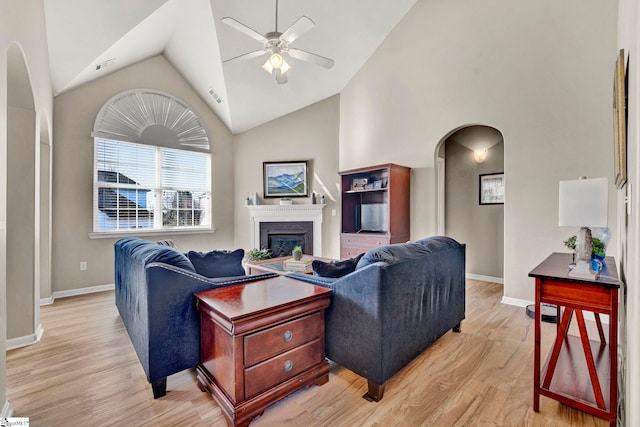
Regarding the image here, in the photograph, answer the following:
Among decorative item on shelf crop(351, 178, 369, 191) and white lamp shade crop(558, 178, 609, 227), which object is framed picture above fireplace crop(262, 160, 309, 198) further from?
white lamp shade crop(558, 178, 609, 227)

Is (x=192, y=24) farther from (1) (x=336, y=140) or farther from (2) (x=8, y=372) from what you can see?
(2) (x=8, y=372)

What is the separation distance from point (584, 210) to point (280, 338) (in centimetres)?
179

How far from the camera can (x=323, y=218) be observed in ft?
18.7

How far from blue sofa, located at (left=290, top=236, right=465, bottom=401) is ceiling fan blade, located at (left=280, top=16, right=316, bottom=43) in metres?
2.15

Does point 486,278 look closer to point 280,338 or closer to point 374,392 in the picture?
point 374,392

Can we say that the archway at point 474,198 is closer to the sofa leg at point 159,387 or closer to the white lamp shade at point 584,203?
the white lamp shade at point 584,203

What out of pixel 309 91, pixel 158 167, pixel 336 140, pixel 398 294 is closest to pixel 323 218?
pixel 336 140

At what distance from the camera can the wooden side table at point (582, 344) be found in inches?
58.9

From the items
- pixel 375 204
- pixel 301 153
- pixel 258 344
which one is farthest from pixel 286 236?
pixel 258 344

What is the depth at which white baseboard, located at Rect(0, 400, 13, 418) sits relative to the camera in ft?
5.42

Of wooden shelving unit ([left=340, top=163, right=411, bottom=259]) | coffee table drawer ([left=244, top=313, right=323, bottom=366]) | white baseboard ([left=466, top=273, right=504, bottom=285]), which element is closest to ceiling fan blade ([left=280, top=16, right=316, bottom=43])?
wooden shelving unit ([left=340, top=163, right=411, bottom=259])

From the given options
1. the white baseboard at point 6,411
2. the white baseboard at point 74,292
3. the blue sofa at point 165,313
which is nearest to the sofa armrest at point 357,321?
the blue sofa at point 165,313

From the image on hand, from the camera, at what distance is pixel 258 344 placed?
1640mm

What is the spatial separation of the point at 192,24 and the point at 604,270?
198 inches
